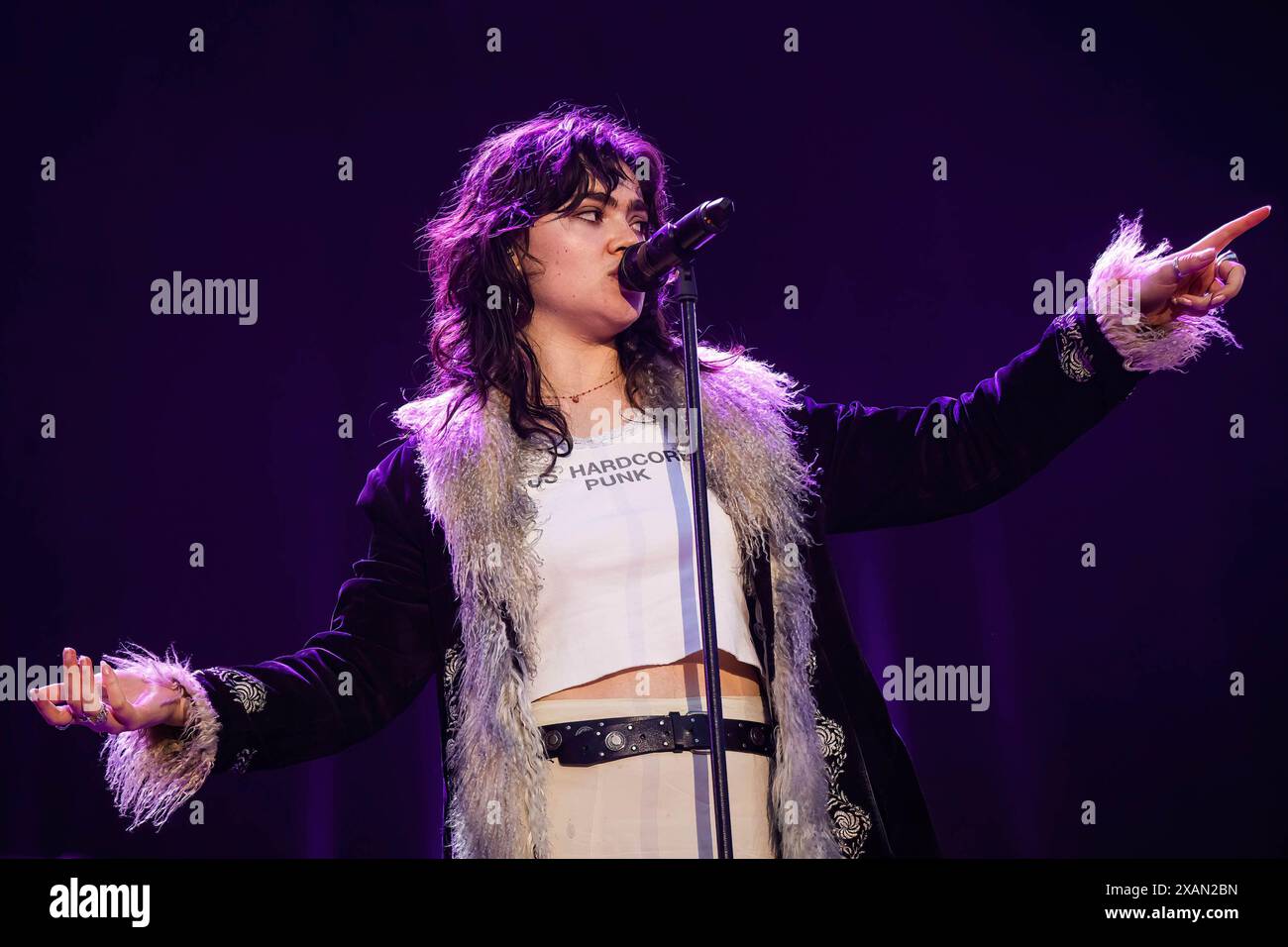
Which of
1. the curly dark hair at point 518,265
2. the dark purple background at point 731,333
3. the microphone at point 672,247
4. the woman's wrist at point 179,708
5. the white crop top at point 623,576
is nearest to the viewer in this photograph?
the microphone at point 672,247

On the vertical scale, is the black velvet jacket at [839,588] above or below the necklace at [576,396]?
below

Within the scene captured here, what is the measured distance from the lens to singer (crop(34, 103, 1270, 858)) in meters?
1.62

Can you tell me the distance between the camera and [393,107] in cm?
270

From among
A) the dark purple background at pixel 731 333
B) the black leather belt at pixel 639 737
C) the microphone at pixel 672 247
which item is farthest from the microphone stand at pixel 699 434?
the dark purple background at pixel 731 333

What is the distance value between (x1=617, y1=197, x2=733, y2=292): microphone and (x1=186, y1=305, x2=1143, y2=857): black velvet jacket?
14.9 inches

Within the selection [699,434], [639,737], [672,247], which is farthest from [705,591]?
[672,247]

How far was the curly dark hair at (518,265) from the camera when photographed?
6.14 feet

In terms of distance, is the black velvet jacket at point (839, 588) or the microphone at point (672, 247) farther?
the black velvet jacket at point (839, 588)

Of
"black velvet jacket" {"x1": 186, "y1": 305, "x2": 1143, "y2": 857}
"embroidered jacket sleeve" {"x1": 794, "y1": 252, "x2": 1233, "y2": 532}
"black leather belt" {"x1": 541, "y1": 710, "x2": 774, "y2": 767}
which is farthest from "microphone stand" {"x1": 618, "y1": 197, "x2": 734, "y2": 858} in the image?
"embroidered jacket sleeve" {"x1": 794, "y1": 252, "x2": 1233, "y2": 532}

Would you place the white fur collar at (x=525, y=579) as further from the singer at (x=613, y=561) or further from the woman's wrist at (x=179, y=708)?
the woman's wrist at (x=179, y=708)

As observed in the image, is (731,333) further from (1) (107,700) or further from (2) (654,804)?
(1) (107,700)

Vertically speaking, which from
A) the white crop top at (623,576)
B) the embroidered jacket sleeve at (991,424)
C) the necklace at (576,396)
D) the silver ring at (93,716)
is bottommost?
the silver ring at (93,716)
